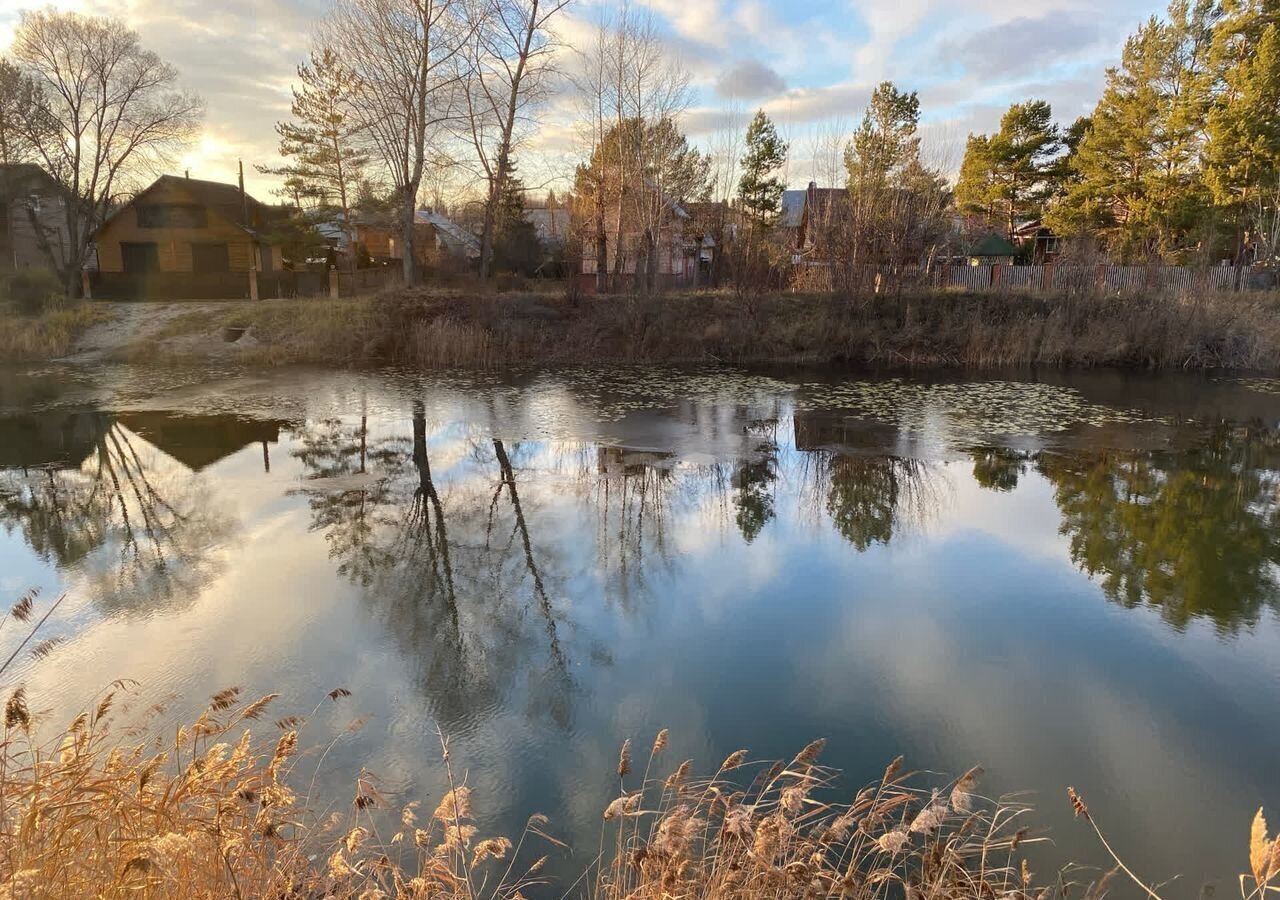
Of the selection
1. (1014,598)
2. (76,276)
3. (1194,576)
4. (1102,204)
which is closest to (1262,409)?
(1194,576)

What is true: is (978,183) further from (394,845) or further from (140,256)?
(394,845)

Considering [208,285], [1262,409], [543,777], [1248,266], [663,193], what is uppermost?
[663,193]

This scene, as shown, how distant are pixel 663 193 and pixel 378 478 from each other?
80.0ft

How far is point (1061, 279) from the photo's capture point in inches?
938

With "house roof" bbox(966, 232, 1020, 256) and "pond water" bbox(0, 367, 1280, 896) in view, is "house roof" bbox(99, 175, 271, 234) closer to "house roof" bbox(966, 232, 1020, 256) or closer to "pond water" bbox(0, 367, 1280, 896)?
"pond water" bbox(0, 367, 1280, 896)

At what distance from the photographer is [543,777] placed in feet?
15.1

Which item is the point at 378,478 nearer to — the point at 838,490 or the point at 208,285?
the point at 838,490

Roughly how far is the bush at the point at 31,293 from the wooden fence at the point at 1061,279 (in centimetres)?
2303

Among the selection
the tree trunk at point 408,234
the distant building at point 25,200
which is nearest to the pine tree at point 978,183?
the tree trunk at point 408,234

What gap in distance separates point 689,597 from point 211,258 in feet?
121

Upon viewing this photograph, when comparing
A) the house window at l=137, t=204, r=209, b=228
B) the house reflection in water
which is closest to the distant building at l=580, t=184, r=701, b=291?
the house reflection in water

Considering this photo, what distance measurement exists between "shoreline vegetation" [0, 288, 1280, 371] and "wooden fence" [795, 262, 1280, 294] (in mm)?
507

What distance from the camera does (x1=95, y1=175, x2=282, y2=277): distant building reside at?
35.4m

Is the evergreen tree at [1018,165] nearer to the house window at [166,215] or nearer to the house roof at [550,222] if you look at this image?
the house roof at [550,222]
